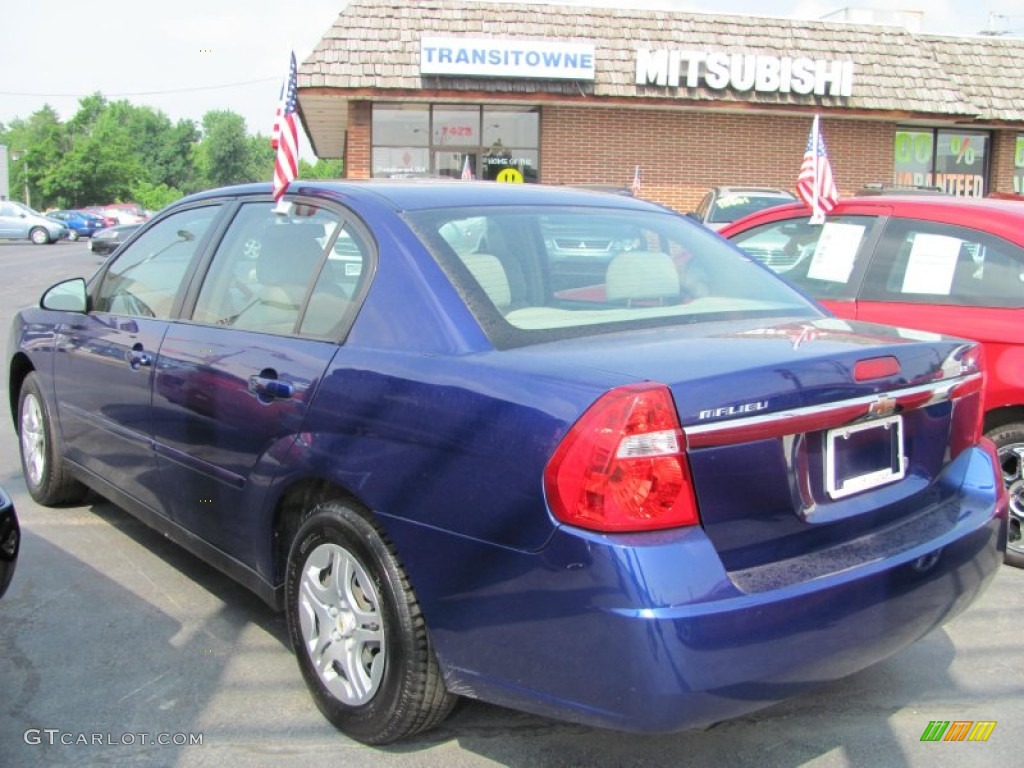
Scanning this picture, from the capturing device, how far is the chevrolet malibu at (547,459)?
229cm

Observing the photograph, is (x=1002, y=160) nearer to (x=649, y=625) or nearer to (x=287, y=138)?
(x=287, y=138)

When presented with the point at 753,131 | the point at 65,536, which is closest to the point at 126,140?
the point at 753,131

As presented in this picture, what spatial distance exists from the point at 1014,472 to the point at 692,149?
14168 millimetres

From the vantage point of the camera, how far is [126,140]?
9650cm

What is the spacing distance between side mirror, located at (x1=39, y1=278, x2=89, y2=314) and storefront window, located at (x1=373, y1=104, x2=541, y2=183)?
40.0ft

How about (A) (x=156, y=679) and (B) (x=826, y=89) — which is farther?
(B) (x=826, y=89)

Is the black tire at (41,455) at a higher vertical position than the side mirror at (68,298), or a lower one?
lower

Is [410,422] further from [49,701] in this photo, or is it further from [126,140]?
[126,140]

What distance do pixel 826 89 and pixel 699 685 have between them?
1660cm

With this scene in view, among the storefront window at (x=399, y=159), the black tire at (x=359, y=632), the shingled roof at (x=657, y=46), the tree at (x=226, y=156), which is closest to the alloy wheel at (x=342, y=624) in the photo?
the black tire at (x=359, y=632)

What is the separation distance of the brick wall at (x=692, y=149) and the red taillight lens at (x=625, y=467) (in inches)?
607

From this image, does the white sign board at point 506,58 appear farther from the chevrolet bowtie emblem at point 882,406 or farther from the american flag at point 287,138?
the chevrolet bowtie emblem at point 882,406

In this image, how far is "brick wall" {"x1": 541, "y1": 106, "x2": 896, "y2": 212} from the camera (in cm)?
1739

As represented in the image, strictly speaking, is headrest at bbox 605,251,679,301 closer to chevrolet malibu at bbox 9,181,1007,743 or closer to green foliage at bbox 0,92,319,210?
chevrolet malibu at bbox 9,181,1007,743
